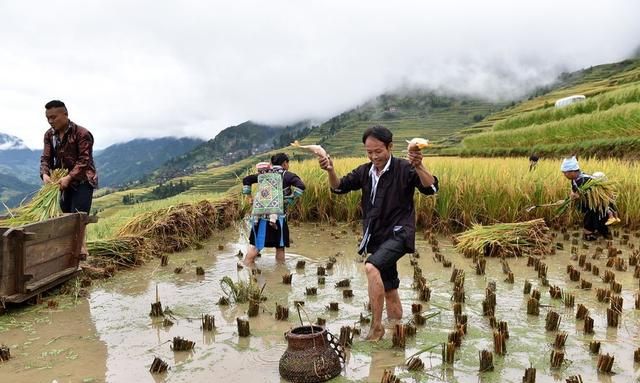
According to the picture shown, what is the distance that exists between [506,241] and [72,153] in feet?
21.6

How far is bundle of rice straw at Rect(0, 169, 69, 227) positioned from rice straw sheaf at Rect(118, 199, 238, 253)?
2.03 m

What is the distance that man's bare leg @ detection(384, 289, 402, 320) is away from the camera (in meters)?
4.85

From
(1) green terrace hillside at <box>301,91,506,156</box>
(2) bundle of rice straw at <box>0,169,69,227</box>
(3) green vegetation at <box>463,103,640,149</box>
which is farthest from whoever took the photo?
(1) green terrace hillside at <box>301,91,506,156</box>

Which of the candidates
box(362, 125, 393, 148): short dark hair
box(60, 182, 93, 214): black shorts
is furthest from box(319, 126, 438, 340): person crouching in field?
box(60, 182, 93, 214): black shorts

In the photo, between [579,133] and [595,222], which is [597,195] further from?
[579,133]

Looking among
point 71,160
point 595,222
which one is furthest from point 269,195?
point 595,222

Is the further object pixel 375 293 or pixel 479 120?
pixel 479 120

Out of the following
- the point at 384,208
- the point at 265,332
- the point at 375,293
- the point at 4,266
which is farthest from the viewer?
the point at 4,266

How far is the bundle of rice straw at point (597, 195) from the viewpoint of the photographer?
905 centimetres

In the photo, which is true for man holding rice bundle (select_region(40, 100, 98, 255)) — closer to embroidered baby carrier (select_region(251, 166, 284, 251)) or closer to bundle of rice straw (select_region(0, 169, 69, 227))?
bundle of rice straw (select_region(0, 169, 69, 227))

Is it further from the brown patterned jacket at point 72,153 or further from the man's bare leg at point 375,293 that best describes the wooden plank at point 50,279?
the man's bare leg at point 375,293

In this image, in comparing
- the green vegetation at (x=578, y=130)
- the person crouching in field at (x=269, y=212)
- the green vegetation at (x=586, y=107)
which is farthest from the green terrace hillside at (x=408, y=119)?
the person crouching in field at (x=269, y=212)

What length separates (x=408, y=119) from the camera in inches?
4508

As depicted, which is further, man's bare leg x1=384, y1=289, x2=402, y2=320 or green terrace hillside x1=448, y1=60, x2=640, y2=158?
green terrace hillside x1=448, y1=60, x2=640, y2=158
